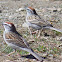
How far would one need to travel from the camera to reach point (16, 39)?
7258 mm

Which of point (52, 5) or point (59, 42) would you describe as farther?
point (52, 5)

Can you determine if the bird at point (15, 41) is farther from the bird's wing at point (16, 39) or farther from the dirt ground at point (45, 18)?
the dirt ground at point (45, 18)

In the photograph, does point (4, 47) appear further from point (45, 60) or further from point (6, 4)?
point (6, 4)

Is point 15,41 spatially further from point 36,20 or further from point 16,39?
point 36,20

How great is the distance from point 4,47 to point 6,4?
9101 millimetres

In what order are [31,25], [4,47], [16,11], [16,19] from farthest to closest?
[16,11] → [16,19] → [31,25] → [4,47]

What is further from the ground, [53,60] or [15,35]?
[15,35]

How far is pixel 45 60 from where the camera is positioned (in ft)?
22.9

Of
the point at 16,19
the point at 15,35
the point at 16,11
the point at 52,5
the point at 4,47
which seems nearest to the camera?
the point at 15,35

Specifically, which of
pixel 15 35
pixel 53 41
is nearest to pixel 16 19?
pixel 53 41

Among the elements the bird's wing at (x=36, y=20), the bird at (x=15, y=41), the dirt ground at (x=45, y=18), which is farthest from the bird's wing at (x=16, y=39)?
the bird's wing at (x=36, y=20)

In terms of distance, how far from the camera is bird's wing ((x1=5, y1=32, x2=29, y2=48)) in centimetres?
698

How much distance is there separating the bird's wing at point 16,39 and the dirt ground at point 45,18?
0.44m

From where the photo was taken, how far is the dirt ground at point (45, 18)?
7.44 metres
